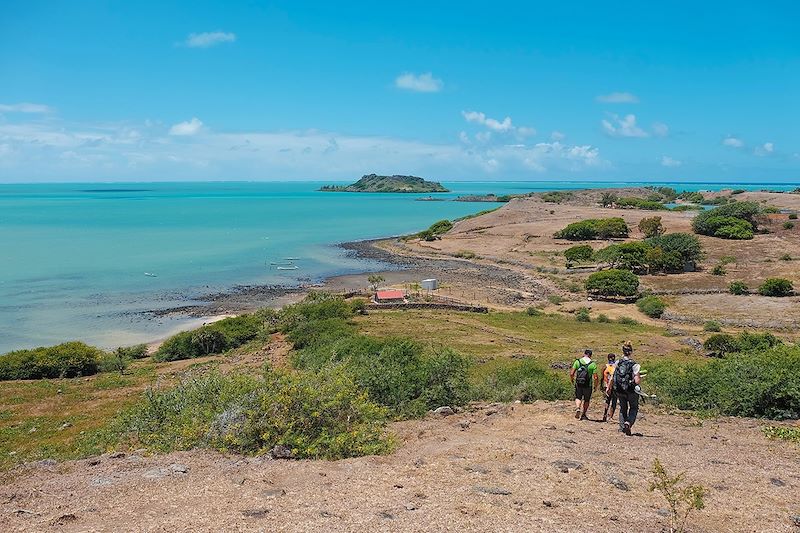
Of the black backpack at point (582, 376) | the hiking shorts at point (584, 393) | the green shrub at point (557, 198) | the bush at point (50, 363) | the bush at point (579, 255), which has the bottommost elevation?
the bush at point (50, 363)

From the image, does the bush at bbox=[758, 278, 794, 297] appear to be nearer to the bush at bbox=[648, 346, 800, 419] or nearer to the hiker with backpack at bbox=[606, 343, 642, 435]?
the bush at bbox=[648, 346, 800, 419]

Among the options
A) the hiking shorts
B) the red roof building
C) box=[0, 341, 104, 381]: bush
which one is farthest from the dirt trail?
the red roof building

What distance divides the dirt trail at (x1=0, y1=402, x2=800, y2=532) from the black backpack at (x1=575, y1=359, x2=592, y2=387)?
144 cm

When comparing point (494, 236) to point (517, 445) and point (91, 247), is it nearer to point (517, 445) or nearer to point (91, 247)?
point (91, 247)

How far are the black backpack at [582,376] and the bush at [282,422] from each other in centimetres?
486

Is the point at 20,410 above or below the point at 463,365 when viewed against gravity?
below

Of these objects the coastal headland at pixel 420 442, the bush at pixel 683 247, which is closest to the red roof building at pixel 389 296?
the coastal headland at pixel 420 442

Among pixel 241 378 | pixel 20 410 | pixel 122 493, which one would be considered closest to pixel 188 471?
pixel 122 493

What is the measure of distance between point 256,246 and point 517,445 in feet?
252

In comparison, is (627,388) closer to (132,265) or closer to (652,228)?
(132,265)

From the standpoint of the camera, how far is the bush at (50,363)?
1096 inches

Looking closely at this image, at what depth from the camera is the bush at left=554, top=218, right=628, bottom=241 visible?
77.9m

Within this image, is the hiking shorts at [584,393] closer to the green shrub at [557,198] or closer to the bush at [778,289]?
the bush at [778,289]

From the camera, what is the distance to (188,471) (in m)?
9.73
